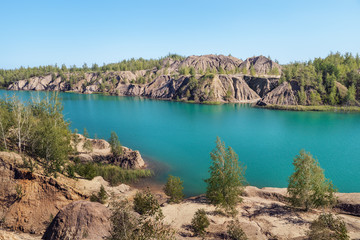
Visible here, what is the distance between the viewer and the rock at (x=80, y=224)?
18.0 m

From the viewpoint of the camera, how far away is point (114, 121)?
85.9 m

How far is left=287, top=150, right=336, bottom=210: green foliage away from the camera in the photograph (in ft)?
80.8

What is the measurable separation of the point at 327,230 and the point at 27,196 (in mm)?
30326

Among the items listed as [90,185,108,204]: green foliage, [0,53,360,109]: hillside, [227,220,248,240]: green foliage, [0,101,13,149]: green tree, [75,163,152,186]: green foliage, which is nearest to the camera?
[227,220,248,240]: green foliage

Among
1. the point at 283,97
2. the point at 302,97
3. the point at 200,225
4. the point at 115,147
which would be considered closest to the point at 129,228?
the point at 200,225

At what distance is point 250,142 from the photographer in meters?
60.3

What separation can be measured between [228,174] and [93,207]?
51.2 ft

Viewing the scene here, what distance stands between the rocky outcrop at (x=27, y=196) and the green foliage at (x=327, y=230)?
85.1ft

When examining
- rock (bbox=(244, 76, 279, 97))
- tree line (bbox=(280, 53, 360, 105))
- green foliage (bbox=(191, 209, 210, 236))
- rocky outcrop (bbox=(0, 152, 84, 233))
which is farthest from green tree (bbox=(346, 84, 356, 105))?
rocky outcrop (bbox=(0, 152, 84, 233))

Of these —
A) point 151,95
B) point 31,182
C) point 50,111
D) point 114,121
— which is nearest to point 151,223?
point 31,182

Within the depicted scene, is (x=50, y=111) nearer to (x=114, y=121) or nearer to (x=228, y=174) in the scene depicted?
(x=228, y=174)

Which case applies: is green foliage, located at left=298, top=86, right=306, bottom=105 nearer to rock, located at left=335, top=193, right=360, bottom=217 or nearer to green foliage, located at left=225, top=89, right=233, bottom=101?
green foliage, located at left=225, top=89, right=233, bottom=101

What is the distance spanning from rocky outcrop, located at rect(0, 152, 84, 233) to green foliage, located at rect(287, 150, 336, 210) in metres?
27.2

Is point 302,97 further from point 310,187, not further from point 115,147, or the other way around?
point 115,147
